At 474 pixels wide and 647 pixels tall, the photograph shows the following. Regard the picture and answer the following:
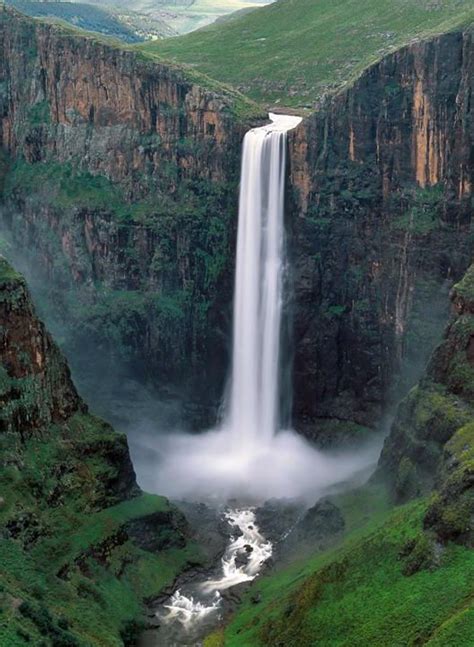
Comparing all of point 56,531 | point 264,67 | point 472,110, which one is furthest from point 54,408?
point 264,67

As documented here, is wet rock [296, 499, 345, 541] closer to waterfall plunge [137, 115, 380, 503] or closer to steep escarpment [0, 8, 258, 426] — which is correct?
waterfall plunge [137, 115, 380, 503]

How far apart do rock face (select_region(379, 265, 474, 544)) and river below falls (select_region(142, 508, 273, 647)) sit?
6.66m

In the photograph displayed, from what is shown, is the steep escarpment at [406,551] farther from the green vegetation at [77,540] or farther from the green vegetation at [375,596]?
the green vegetation at [77,540]

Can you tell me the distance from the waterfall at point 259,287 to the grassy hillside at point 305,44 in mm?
11760

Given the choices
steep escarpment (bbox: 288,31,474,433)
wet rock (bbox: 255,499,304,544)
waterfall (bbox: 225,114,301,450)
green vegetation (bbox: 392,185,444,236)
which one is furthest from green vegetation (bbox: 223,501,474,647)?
waterfall (bbox: 225,114,301,450)

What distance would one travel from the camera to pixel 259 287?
62375 mm

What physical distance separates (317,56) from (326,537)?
43.0 m

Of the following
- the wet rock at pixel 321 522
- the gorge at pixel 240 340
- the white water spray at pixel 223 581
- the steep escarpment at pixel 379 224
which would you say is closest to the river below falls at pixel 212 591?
the white water spray at pixel 223 581

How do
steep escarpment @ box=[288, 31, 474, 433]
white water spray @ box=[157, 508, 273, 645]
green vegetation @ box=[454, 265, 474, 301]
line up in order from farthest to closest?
steep escarpment @ box=[288, 31, 474, 433] → green vegetation @ box=[454, 265, 474, 301] → white water spray @ box=[157, 508, 273, 645]

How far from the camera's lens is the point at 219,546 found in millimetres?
48500

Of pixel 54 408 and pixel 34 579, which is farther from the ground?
pixel 54 408

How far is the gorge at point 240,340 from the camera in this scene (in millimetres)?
39562

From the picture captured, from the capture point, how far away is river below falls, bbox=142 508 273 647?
41188 mm

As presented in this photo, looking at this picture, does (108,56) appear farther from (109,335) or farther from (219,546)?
(219,546)
